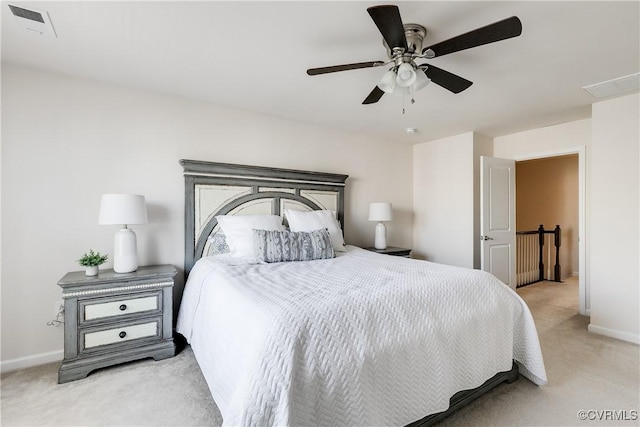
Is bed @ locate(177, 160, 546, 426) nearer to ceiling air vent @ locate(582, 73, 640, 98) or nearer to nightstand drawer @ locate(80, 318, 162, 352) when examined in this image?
nightstand drawer @ locate(80, 318, 162, 352)

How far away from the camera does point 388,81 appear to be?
1838 mm

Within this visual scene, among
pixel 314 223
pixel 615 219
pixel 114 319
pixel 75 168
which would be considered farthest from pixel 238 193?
pixel 615 219

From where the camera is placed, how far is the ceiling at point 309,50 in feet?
5.45

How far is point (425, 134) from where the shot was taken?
4.20m

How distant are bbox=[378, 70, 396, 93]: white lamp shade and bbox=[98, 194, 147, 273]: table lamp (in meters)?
2.14

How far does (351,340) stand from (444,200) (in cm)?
363

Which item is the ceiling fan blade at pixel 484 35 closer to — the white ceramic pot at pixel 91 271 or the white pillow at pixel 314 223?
the white pillow at pixel 314 223

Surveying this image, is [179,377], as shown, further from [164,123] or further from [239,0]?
[239,0]

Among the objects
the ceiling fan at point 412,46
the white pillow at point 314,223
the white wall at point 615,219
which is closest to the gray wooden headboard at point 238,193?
the white pillow at point 314,223

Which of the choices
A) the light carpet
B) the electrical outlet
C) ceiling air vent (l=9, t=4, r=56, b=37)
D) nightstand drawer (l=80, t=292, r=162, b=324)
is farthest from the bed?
ceiling air vent (l=9, t=4, r=56, b=37)

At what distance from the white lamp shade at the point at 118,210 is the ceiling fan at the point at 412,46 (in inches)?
69.8

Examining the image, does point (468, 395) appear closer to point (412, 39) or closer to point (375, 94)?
point (375, 94)

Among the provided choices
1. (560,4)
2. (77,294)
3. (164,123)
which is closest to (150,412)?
(77,294)

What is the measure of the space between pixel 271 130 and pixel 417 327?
108 inches
